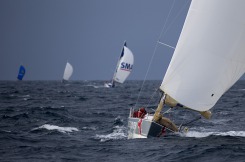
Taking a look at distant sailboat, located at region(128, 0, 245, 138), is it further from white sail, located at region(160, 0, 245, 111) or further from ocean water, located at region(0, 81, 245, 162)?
ocean water, located at region(0, 81, 245, 162)

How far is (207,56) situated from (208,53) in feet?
0.48

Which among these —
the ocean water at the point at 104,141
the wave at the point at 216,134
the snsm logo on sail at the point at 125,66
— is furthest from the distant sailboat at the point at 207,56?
the snsm logo on sail at the point at 125,66

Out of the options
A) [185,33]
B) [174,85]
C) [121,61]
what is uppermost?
[185,33]

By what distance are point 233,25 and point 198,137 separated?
6.17 metres

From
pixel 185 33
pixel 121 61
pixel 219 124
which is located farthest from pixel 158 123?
pixel 121 61

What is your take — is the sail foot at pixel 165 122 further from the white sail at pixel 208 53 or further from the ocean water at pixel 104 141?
the white sail at pixel 208 53

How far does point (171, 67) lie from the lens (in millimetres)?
22578

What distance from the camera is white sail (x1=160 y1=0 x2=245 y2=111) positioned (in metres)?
21.0

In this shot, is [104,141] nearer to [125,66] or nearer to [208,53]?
[208,53]

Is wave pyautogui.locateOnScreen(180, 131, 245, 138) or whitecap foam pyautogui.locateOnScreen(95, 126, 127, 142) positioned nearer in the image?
wave pyautogui.locateOnScreen(180, 131, 245, 138)

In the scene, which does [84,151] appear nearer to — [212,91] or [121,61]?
[212,91]

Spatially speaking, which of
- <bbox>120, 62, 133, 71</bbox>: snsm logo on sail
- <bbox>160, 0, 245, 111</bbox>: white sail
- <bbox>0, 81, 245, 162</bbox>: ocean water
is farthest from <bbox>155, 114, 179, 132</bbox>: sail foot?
<bbox>120, 62, 133, 71</bbox>: snsm logo on sail

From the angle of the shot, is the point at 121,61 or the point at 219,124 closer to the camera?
the point at 219,124

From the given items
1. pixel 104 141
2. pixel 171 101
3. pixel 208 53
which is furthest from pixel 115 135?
pixel 208 53
